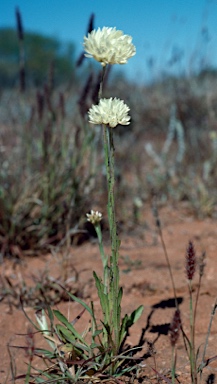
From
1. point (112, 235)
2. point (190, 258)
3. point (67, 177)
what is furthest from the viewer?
point (67, 177)

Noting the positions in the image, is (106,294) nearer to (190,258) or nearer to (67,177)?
(190,258)

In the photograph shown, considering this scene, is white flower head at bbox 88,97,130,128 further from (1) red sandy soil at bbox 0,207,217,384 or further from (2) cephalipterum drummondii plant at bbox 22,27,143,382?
(1) red sandy soil at bbox 0,207,217,384

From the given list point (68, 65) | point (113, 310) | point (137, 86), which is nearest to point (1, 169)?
point (113, 310)

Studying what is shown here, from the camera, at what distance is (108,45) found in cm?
112

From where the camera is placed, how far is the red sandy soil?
5.20 feet

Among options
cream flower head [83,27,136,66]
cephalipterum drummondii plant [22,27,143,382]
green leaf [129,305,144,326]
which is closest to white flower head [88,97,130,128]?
cephalipterum drummondii plant [22,27,143,382]

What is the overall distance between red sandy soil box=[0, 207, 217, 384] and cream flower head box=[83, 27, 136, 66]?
86 cm

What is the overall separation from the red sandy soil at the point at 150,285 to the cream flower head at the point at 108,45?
86 cm

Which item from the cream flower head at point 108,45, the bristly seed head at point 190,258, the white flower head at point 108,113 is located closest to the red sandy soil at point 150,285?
the bristly seed head at point 190,258

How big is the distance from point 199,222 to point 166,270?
924 mm

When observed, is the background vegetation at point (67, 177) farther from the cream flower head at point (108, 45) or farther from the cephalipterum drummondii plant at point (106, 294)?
the cream flower head at point (108, 45)

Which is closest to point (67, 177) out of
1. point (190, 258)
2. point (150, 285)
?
point (150, 285)

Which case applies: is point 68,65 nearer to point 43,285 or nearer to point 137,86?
point 137,86

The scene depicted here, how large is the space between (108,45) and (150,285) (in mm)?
1339
